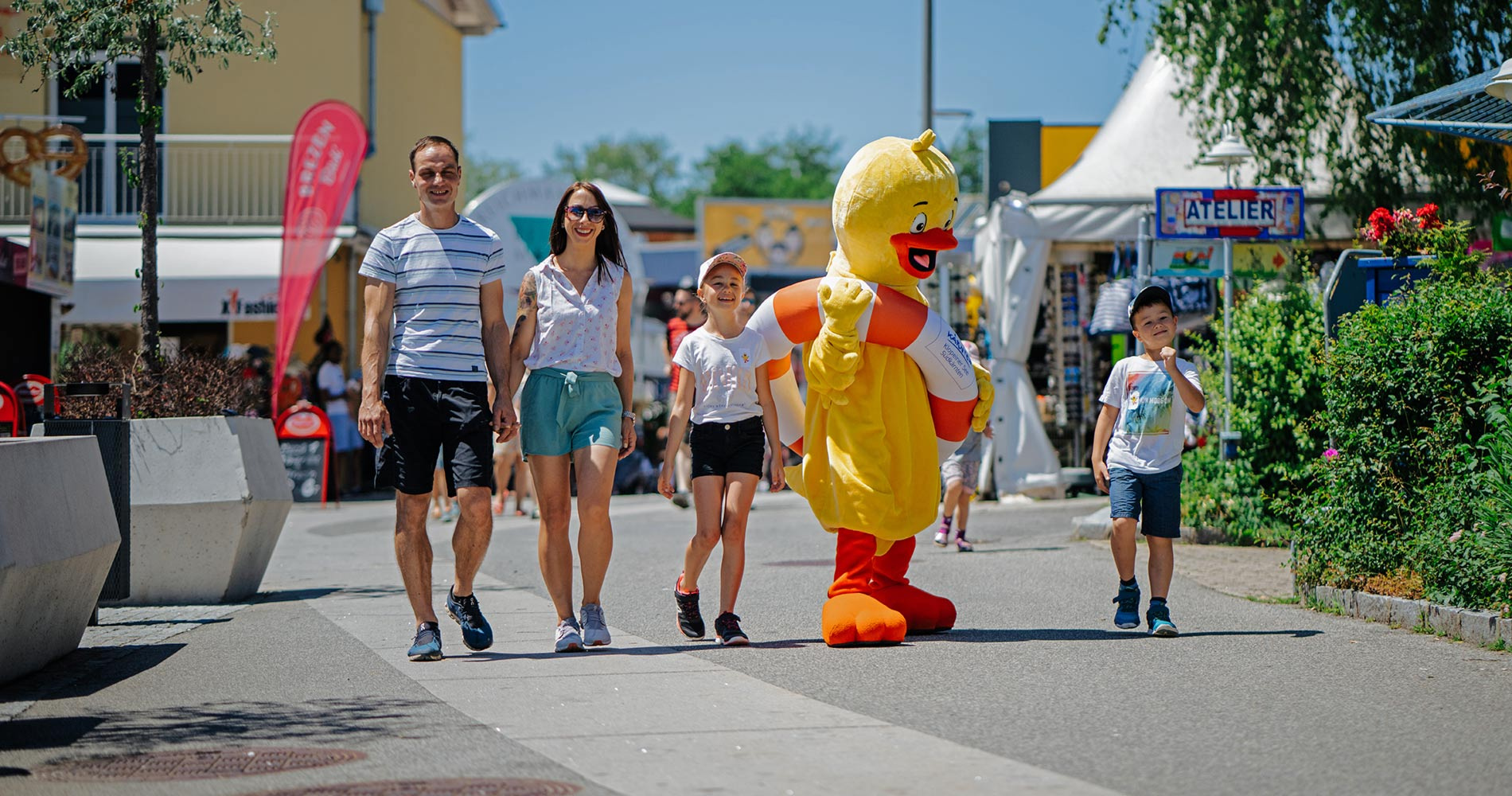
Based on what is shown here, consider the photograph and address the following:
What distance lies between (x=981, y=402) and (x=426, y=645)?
288cm

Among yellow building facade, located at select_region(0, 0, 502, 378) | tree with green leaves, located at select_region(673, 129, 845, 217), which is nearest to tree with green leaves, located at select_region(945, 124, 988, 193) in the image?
tree with green leaves, located at select_region(673, 129, 845, 217)

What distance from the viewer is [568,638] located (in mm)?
7172

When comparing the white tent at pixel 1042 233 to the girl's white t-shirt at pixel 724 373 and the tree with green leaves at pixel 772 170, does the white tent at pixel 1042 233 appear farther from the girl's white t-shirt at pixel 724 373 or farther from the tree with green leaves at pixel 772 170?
the tree with green leaves at pixel 772 170

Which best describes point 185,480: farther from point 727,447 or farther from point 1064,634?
point 1064,634

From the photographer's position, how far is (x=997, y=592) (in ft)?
31.3

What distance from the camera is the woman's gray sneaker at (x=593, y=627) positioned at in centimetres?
723

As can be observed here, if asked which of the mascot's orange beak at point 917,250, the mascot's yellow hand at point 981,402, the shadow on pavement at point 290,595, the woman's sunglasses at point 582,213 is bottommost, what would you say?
the shadow on pavement at point 290,595

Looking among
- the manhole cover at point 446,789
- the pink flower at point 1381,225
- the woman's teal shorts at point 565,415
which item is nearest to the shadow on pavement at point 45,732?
the manhole cover at point 446,789

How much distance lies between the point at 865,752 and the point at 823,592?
15.3 feet

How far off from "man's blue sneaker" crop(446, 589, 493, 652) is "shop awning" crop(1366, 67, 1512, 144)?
5.62 metres

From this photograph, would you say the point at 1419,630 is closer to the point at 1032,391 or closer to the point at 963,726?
the point at 963,726

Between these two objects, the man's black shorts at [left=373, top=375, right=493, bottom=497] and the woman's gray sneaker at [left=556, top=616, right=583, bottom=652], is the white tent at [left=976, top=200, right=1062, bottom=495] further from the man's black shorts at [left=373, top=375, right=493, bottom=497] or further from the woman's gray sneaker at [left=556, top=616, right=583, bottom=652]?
the man's black shorts at [left=373, top=375, right=493, bottom=497]

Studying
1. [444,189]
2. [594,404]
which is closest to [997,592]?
[594,404]

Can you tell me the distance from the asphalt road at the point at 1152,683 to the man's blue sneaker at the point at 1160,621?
0.08 metres
